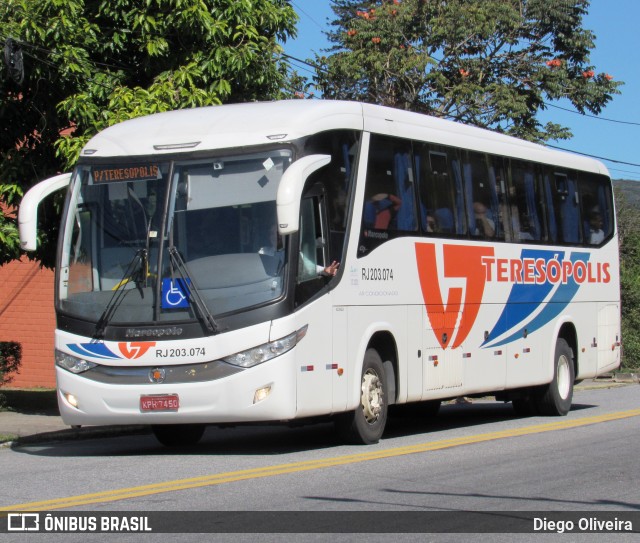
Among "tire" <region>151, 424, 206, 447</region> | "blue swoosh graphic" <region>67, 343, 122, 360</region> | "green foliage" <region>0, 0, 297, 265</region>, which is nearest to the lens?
"blue swoosh graphic" <region>67, 343, 122, 360</region>

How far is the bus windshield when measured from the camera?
11.4 meters

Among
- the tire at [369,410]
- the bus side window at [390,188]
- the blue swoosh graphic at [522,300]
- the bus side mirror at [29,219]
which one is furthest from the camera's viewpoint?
the blue swoosh graphic at [522,300]

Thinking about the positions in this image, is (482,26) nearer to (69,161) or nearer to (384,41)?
(384,41)

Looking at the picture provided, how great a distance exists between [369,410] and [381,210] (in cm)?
233

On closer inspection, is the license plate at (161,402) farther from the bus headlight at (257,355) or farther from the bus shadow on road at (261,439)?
the bus shadow on road at (261,439)

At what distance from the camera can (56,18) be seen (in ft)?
52.5

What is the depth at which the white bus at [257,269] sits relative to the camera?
37.1 ft

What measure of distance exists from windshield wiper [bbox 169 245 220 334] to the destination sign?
90 centimetres

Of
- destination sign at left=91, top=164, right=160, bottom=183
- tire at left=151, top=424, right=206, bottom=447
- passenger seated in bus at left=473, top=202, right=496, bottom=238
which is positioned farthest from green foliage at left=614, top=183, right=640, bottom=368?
destination sign at left=91, top=164, right=160, bottom=183

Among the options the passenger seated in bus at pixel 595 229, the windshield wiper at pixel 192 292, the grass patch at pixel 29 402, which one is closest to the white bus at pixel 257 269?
the windshield wiper at pixel 192 292

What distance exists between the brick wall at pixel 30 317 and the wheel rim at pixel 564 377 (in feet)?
44.5

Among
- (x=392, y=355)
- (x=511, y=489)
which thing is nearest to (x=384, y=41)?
(x=392, y=355)

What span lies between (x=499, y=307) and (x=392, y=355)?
9.86 ft

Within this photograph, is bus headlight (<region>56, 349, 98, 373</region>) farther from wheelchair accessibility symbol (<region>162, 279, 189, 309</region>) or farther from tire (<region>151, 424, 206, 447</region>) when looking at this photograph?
tire (<region>151, 424, 206, 447</region>)
